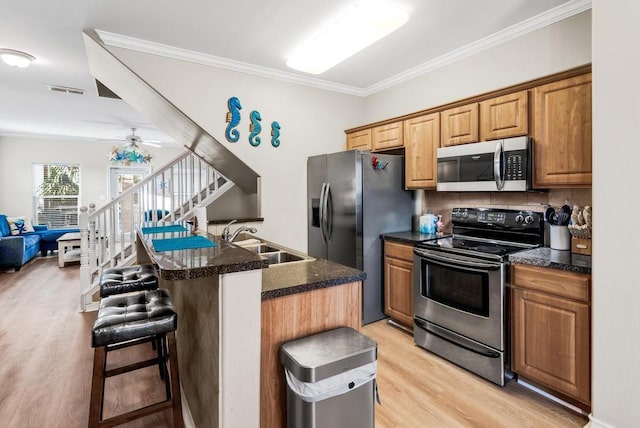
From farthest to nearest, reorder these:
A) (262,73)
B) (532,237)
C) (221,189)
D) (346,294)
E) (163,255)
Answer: (221,189), (262,73), (532,237), (346,294), (163,255)

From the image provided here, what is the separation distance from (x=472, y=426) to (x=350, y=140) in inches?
120

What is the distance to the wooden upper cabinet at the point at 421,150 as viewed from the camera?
10.2 feet

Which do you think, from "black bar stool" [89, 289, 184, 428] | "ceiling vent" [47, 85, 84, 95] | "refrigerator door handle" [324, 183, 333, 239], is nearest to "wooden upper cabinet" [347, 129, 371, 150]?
"refrigerator door handle" [324, 183, 333, 239]

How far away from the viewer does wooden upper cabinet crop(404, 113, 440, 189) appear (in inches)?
122

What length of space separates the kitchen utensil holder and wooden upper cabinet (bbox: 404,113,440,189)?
3.33 ft

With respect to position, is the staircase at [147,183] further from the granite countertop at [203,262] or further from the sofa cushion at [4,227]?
the sofa cushion at [4,227]

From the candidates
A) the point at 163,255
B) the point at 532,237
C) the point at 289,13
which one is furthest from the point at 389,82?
the point at 163,255

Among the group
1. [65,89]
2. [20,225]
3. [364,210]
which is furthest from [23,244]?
[364,210]

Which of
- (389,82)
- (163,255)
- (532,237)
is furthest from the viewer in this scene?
(389,82)

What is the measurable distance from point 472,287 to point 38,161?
28.8 feet

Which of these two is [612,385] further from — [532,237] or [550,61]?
[550,61]

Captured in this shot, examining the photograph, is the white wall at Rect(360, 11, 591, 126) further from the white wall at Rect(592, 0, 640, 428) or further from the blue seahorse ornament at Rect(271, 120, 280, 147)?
the blue seahorse ornament at Rect(271, 120, 280, 147)

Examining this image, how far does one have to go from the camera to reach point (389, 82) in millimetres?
3822

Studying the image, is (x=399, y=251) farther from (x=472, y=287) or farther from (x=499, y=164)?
(x=499, y=164)
